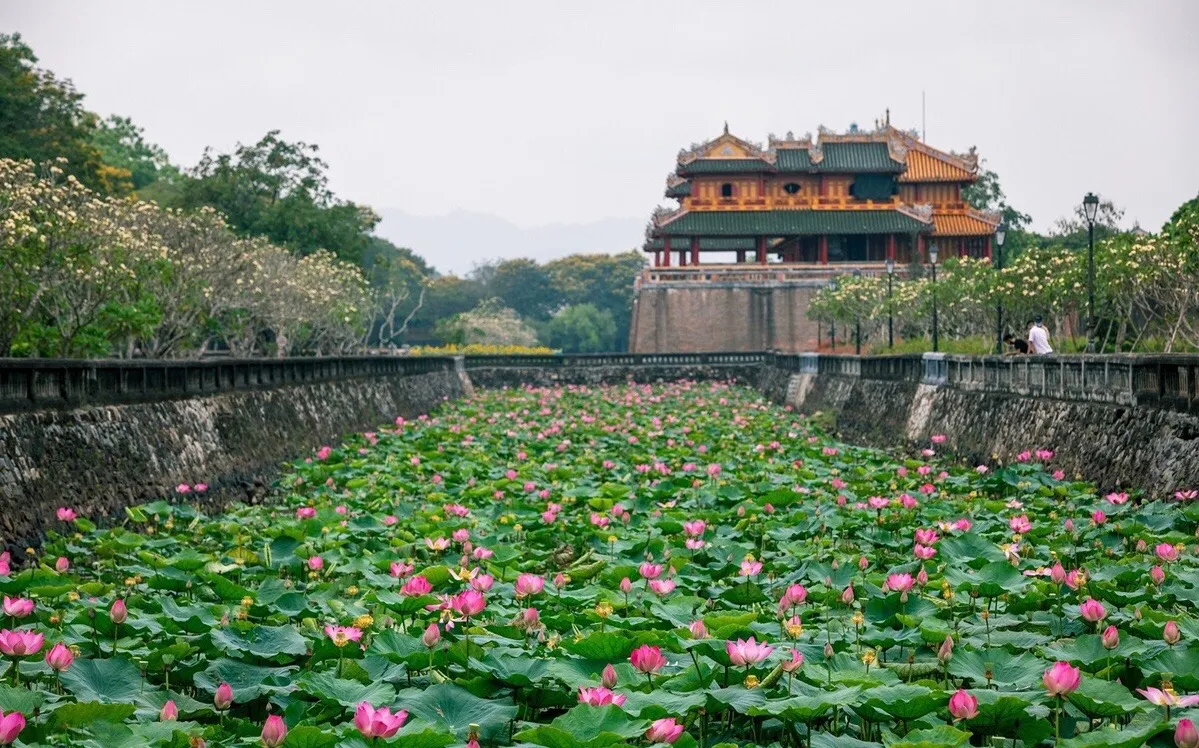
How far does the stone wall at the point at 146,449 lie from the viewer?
8.29m

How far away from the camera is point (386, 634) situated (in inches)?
185

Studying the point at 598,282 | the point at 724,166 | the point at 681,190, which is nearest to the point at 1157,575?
the point at 724,166

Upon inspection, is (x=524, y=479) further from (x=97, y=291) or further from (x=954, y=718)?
(x=97, y=291)

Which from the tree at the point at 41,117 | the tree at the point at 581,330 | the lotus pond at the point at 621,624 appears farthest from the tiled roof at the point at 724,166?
the lotus pond at the point at 621,624

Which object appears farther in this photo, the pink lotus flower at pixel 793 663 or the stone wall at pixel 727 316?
the stone wall at pixel 727 316

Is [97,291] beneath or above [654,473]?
above

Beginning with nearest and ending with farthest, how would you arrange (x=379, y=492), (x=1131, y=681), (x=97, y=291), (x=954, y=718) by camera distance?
(x=954, y=718), (x=1131, y=681), (x=379, y=492), (x=97, y=291)

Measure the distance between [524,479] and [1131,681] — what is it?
26.9 ft

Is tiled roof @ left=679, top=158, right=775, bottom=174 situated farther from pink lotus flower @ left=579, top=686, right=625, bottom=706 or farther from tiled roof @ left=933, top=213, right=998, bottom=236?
pink lotus flower @ left=579, top=686, right=625, bottom=706

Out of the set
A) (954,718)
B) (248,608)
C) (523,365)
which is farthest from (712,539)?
(523,365)

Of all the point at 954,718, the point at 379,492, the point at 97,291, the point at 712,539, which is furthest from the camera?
the point at 97,291

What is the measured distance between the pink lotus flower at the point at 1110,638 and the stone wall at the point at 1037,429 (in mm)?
4847

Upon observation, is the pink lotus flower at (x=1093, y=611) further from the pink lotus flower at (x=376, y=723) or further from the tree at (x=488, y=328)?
the tree at (x=488, y=328)

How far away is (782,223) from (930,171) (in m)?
7.12
